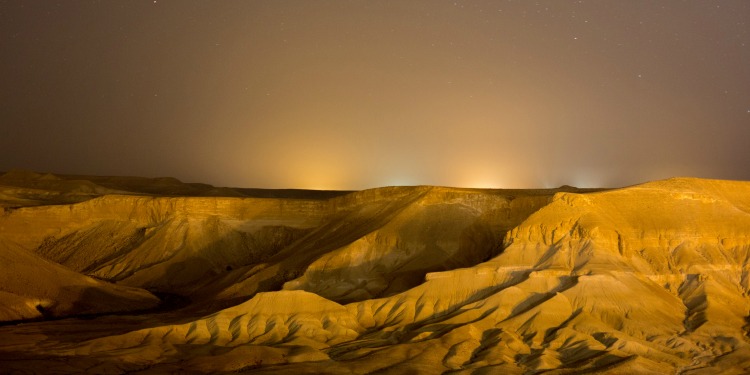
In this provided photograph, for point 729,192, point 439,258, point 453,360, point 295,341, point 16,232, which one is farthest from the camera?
point 16,232

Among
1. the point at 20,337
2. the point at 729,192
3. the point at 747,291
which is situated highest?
the point at 729,192

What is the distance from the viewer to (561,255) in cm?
5984

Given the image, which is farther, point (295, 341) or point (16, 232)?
point (16, 232)

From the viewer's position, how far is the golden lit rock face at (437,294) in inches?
1892

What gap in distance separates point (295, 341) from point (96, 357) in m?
12.2

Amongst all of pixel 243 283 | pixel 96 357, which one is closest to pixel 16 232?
pixel 243 283

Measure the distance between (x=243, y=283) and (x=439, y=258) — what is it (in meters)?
18.8

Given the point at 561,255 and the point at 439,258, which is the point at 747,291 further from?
the point at 439,258

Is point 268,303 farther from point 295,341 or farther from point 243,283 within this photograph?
point 243,283

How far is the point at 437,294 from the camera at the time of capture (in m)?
60.2

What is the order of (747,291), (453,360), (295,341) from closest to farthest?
(453,360)
(295,341)
(747,291)

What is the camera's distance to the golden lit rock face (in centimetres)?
4806

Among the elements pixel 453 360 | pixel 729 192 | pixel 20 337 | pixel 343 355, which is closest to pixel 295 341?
pixel 343 355

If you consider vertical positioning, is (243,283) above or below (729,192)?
below
